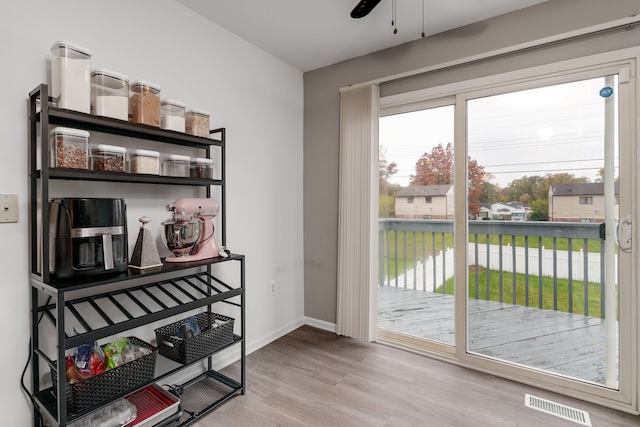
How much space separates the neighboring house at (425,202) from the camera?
2.58 metres

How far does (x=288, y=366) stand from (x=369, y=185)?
1542 mm

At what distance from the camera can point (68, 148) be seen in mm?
1362

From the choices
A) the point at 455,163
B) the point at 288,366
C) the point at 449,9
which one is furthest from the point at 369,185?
the point at 288,366

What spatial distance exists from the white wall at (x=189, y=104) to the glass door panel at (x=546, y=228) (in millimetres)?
1549

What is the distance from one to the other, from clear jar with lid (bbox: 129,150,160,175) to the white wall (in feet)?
0.76

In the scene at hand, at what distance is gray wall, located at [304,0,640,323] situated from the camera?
6.48ft

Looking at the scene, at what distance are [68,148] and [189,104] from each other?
2.94 feet

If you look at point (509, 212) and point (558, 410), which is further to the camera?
point (509, 212)

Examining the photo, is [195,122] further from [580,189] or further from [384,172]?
[580,189]

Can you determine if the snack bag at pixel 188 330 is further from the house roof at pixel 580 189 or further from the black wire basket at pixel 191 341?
the house roof at pixel 580 189

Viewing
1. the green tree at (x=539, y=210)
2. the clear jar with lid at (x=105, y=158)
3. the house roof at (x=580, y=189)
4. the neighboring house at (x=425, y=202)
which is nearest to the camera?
the clear jar with lid at (x=105, y=158)

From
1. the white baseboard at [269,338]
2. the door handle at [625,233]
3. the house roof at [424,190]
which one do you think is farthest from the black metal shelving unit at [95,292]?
the door handle at [625,233]

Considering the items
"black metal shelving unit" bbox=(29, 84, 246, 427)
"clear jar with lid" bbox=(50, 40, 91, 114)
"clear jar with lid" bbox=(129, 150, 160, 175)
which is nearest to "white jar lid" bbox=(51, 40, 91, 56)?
"clear jar with lid" bbox=(50, 40, 91, 114)

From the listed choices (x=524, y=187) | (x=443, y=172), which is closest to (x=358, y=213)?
(x=443, y=172)
